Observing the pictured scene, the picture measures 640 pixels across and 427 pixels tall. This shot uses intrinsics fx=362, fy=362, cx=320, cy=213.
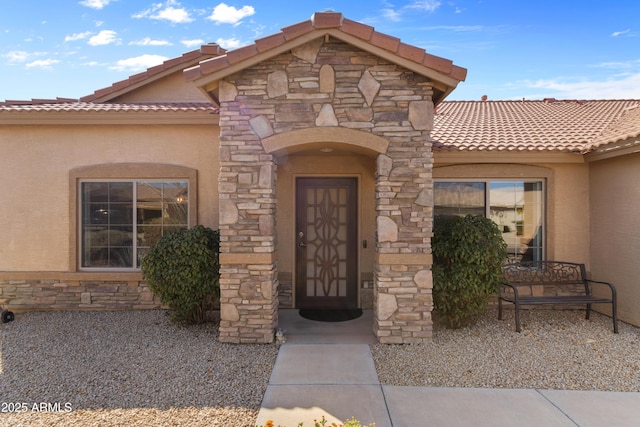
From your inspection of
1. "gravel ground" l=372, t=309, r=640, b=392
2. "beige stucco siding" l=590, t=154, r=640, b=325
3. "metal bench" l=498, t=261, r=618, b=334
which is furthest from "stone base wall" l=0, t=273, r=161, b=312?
"beige stucco siding" l=590, t=154, r=640, b=325

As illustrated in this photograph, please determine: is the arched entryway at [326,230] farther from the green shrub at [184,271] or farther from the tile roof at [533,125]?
the tile roof at [533,125]

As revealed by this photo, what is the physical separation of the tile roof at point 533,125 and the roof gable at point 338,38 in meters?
1.94

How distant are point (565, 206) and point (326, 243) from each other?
4.93 metres

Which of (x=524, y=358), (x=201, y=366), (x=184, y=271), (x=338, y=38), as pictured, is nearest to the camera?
(x=201, y=366)

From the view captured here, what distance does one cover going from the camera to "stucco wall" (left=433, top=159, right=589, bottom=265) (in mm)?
7383

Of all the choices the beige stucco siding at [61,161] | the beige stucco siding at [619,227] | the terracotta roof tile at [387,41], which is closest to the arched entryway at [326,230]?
the beige stucco siding at [61,161]

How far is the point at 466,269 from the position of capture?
5891mm

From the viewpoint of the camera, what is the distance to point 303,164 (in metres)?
7.38

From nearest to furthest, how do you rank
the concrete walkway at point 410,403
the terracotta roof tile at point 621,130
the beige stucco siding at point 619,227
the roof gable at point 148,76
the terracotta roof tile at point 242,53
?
the concrete walkway at point 410,403, the terracotta roof tile at point 242,53, the terracotta roof tile at point 621,130, the beige stucco siding at point 619,227, the roof gable at point 148,76

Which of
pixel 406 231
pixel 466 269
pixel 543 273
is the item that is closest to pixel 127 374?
pixel 406 231

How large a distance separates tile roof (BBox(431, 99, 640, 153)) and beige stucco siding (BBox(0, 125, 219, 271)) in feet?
15.6

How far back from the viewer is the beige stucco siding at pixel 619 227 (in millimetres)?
6379

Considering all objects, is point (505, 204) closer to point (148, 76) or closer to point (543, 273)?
point (543, 273)

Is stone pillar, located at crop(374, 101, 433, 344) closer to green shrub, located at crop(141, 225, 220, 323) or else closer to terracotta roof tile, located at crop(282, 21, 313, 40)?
terracotta roof tile, located at crop(282, 21, 313, 40)
